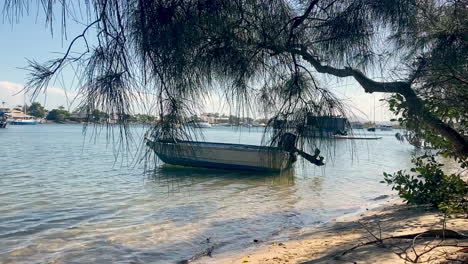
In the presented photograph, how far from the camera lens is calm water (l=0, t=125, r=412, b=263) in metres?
6.20

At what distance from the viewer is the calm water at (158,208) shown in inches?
244

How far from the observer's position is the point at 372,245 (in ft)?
14.8

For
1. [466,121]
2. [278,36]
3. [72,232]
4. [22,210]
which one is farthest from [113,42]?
[22,210]

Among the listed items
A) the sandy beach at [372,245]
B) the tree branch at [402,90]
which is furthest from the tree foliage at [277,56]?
the sandy beach at [372,245]

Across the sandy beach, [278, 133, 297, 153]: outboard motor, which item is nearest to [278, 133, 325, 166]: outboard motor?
[278, 133, 297, 153]: outboard motor

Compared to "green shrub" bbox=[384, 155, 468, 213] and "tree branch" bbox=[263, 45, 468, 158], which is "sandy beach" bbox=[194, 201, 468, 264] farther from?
"tree branch" bbox=[263, 45, 468, 158]

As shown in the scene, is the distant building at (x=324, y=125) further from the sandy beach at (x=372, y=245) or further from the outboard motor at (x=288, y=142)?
the sandy beach at (x=372, y=245)

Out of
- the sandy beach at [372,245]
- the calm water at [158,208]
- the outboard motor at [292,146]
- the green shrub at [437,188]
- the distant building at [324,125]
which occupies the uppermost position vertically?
the distant building at [324,125]

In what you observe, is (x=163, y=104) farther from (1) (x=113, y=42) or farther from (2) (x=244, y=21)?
(2) (x=244, y=21)

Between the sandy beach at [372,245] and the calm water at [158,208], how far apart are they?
633 mm

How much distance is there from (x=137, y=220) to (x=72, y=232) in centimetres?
141

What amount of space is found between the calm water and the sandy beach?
24.9 inches

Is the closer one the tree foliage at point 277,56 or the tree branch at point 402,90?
the tree foliage at point 277,56

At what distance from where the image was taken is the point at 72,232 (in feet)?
24.8
